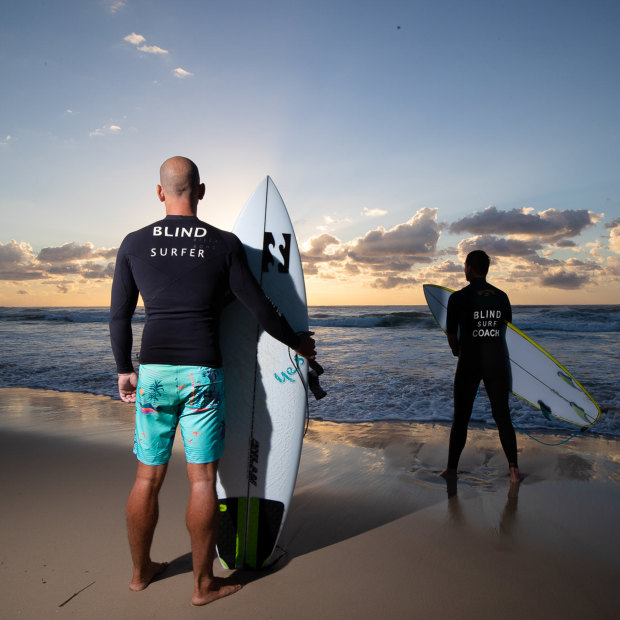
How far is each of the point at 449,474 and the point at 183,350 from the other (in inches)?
91.8

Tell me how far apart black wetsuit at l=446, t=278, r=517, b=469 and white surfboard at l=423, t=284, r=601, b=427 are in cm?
70

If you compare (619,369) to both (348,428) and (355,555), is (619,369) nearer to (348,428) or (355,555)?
(348,428)

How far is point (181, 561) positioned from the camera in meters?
1.95

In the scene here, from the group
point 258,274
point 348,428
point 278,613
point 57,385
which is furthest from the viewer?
Result: point 57,385

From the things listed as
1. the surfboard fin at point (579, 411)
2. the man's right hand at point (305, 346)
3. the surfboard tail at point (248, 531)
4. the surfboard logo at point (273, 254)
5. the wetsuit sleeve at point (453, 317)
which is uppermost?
the surfboard logo at point (273, 254)

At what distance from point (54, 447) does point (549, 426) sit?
4746 mm

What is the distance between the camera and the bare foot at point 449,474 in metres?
3.02

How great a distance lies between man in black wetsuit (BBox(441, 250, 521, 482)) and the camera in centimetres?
295

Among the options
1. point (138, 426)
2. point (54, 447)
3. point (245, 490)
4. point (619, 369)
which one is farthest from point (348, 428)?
point (619, 369)

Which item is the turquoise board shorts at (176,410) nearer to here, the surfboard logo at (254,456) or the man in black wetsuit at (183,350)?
the man in black wetsuit at (183,350)

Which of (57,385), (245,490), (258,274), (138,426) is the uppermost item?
(258,274)

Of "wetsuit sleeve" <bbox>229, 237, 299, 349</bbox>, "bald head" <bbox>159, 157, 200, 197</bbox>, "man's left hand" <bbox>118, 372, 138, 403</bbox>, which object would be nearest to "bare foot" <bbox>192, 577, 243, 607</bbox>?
"man's left hand" <bbox>118, 372, 138, 403</bbox>

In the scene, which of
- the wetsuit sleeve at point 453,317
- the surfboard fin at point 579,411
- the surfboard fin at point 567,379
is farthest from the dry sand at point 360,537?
the wetsuit sleeve at point 453,317

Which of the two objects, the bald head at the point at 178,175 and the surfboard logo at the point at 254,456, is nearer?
the bald head at the point at 178,175
